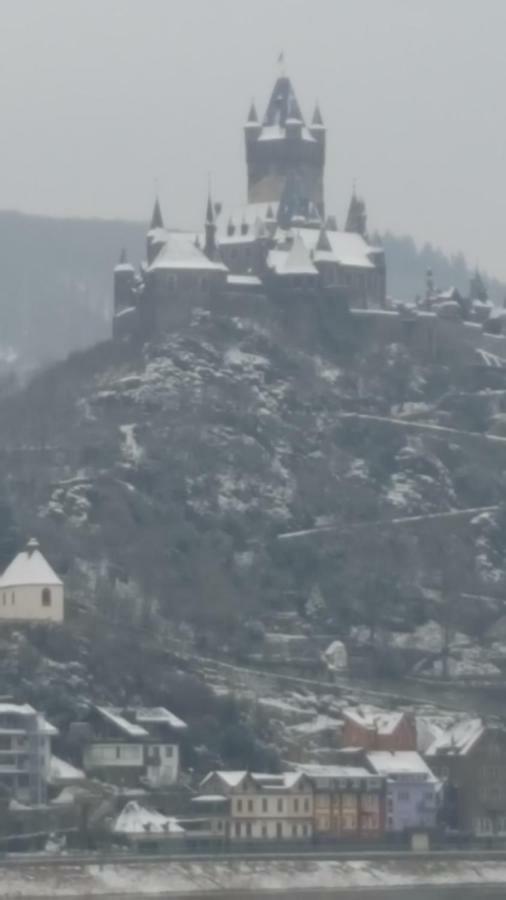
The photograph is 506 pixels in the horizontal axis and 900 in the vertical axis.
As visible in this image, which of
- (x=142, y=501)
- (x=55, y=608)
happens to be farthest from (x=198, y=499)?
(x=55, y=608)

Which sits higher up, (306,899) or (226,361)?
(226,361)

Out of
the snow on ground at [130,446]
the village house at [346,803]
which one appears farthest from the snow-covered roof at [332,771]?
the snow on ground at [130,446]

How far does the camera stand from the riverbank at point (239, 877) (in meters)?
146

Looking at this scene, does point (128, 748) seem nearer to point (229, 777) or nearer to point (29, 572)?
point (229, 777)

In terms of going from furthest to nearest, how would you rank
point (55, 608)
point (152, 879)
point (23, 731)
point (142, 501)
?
point (142, 501) → point (55, 608) → point (23, 731) → point (152, 879)

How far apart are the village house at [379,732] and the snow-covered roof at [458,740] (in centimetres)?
85

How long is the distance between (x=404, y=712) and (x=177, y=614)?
11502mm

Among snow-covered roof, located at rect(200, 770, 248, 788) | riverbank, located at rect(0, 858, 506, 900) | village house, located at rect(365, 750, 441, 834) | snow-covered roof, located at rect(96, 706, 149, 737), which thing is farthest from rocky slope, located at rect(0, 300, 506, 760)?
riverbank, located at rect(0, 858, 506, 900)

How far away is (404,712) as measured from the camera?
173750 millimetres

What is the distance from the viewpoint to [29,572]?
174 meters

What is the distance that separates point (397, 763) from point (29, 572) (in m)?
15.9

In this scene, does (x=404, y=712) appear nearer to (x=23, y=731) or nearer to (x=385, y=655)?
(x=385, y=655)

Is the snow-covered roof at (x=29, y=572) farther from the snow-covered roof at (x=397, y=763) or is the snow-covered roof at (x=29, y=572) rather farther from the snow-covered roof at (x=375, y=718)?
the snow-covered roof at (x=397, y=763)

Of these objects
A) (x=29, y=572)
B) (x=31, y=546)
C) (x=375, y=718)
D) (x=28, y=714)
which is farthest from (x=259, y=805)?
(x=31, y=546)
